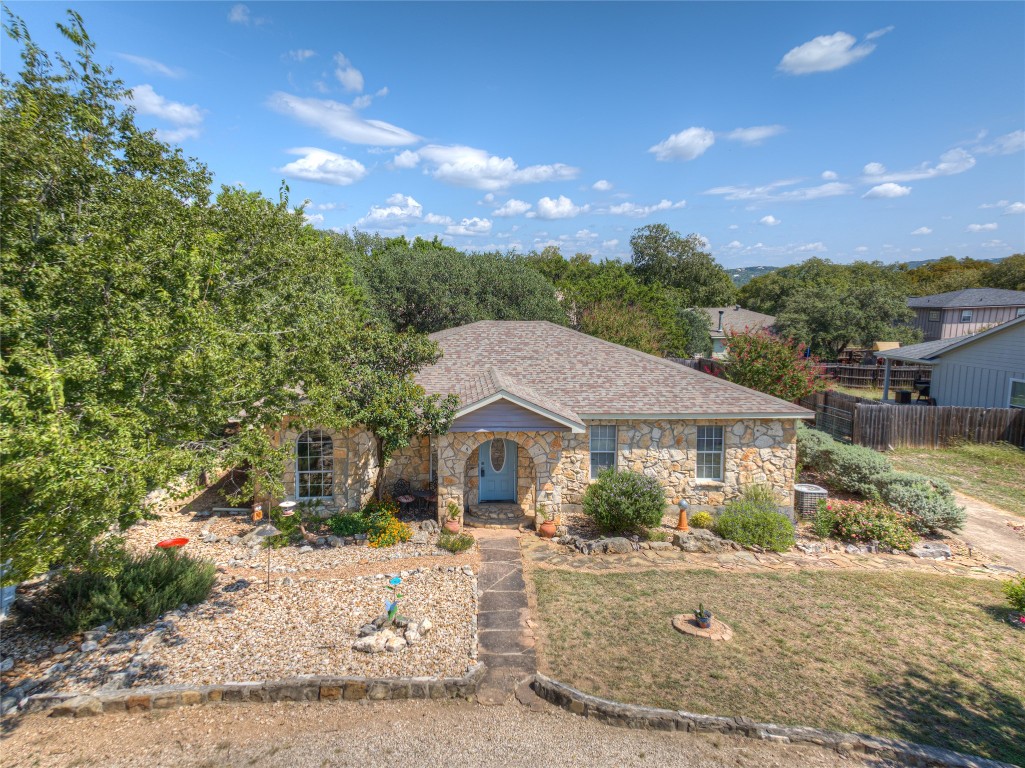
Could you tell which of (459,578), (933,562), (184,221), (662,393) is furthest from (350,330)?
(933,562)

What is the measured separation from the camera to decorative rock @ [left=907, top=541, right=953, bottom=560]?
43.7ft

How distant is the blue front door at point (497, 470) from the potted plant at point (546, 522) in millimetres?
1663

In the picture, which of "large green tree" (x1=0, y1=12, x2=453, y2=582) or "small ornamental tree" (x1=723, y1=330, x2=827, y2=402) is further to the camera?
"small ornamental tree" (x1=723, y1=330, x2=827, y2=402)

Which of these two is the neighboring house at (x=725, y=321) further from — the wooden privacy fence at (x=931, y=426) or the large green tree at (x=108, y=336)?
the large green tree at (x=108, y=336)

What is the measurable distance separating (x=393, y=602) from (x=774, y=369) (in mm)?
17870

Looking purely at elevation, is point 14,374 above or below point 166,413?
above

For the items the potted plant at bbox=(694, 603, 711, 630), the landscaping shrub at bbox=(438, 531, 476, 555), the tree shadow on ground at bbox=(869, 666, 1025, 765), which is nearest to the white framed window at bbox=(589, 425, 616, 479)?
the landscaping shrub at bbox=(438, 531, 476, 555)

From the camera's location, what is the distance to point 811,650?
29.5 feet

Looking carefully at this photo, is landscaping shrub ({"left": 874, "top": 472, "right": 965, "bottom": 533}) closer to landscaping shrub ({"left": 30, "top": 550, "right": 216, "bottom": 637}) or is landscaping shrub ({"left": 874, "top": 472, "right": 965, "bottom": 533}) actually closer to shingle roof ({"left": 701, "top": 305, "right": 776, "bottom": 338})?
landscaping shrub ({"left": 30, "top": 550, "right": 216, "bottom": 637})

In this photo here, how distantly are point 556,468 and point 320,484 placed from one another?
6237 mm

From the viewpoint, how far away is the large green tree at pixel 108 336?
18.2 ft

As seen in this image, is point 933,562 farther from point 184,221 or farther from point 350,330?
point 184,221

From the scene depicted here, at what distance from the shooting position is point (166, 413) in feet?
22.4

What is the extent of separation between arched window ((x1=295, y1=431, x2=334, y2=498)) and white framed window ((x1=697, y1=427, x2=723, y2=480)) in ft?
32.7
